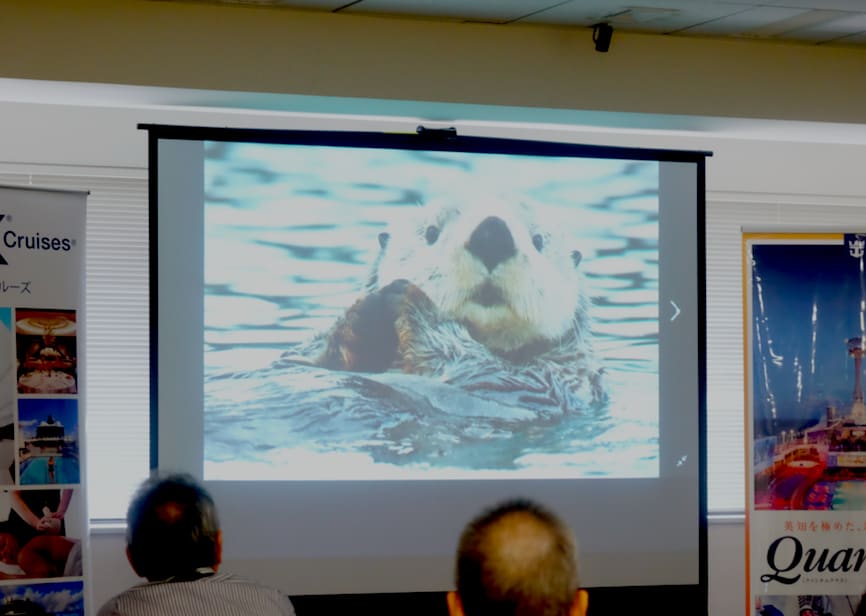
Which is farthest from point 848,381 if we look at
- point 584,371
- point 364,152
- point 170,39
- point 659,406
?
point 170,39

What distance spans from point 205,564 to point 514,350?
2.17m

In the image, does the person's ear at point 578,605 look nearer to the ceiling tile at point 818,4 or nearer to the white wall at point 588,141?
the white wall at point 588,141

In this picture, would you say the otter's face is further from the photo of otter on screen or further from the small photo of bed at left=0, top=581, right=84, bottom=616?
the small photo of bed at left=0, top=581, right=84, bottom=616

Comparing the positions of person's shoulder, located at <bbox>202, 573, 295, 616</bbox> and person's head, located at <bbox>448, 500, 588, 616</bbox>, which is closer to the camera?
person's head, located at <bbox>448, 500, 588, 616</bbox>

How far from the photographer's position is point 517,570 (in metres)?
1.56

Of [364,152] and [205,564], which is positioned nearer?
[205,564]

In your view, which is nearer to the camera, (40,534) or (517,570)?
(517,570)

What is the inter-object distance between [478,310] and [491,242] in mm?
290

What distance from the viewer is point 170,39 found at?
426 cm

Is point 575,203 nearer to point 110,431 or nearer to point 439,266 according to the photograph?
point 439,266

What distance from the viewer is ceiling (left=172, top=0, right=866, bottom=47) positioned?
4.28 meters

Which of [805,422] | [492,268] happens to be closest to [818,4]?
[492,268]

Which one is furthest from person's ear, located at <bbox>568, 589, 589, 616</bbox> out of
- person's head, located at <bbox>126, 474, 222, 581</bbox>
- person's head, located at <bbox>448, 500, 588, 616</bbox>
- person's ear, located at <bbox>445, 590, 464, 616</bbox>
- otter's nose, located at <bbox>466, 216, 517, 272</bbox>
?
otter's nose, located at <bbox>466, 216, 517, 272</bbox>

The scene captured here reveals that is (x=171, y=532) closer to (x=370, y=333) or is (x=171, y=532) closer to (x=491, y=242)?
(x=370, y=333)
